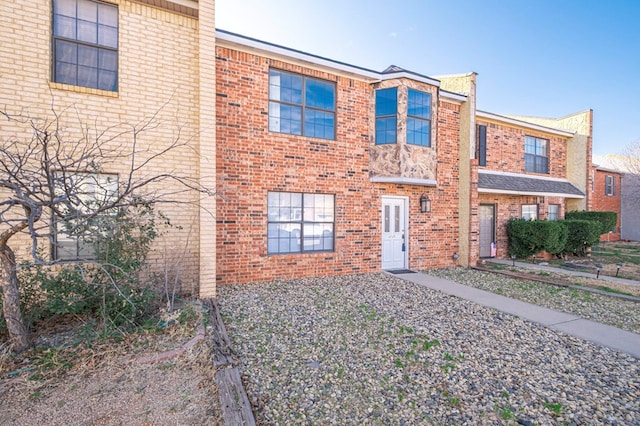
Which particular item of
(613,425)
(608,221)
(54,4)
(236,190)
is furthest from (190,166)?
(608,221)

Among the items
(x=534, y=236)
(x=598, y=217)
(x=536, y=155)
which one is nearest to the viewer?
(x=534, y=236)

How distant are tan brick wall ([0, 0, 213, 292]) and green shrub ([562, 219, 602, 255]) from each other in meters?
14.5

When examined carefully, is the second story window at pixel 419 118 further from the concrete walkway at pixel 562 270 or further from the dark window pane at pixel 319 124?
the concrete walkway at pixel 562 270

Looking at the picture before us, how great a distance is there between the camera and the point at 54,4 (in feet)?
18.0

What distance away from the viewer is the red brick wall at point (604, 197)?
758 inches

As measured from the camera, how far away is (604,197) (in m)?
19.9

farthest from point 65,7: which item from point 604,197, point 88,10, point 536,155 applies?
point 604,197

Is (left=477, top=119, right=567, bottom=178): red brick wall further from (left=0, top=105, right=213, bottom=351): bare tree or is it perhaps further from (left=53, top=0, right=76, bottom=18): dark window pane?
(left=53, top=0, right=76, bottom=18): dark window pane

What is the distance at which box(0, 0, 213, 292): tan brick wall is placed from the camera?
17.0ft

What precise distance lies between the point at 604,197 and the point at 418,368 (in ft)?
81.3

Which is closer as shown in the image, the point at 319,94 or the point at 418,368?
the point at 418,368

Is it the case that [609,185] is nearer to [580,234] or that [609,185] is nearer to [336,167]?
[580,234]

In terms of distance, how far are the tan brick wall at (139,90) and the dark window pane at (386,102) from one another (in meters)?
5.02

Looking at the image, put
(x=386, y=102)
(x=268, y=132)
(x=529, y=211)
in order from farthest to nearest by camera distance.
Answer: (x=529, y=211), (x=386, y=102), (x=268, y=132)
